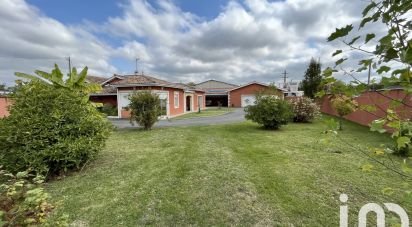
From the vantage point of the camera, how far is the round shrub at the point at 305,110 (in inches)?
667

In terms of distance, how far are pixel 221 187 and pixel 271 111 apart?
8.85 meters

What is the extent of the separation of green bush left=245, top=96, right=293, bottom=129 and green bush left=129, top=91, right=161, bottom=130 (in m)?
5.87

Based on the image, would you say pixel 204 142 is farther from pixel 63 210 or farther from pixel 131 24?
pixel 131 24

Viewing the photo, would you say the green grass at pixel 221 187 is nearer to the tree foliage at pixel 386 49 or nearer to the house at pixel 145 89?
the tree foliage at pixel 386 49

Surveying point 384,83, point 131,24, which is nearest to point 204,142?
point 384,83

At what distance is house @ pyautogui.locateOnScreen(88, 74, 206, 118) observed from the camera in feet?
70.8

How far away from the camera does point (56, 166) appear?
5902mm

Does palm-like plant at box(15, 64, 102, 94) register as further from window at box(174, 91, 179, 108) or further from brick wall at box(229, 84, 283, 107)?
brick wall at box(229, 84, 283, 107)

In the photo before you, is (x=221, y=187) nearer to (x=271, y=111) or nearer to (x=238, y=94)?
(x=271, y=111)

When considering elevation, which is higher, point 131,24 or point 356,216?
point 131,24

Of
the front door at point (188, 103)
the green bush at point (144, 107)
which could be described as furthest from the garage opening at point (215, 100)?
the green bush at point (144, 107)

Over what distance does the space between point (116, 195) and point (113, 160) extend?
285cm

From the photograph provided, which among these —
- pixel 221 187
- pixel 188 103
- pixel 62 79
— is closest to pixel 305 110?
pixel 221 187

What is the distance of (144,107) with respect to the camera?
44.6ft
